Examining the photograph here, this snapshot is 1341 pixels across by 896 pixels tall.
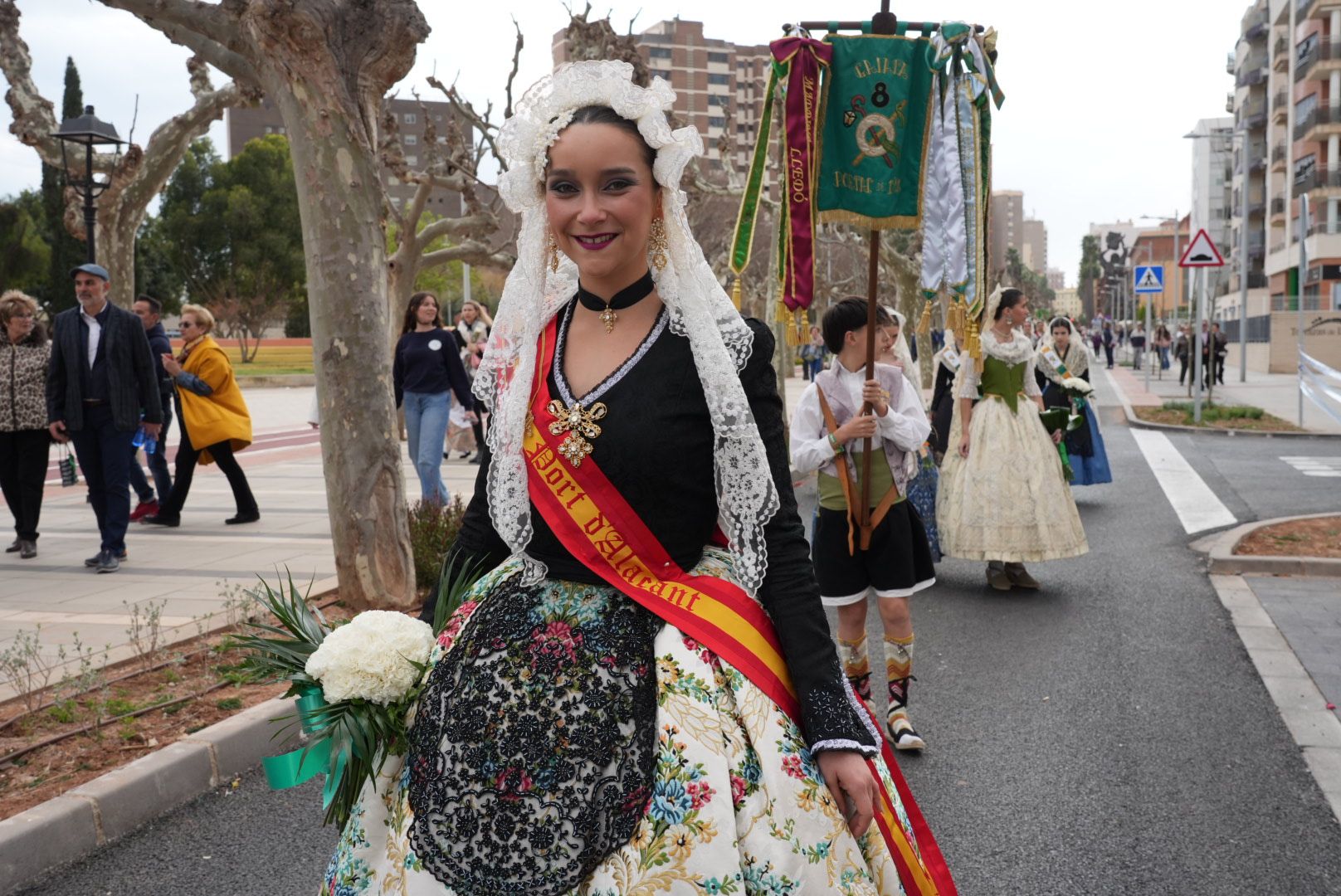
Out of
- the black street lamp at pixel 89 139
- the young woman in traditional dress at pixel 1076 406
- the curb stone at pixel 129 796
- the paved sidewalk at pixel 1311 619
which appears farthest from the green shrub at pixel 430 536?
the black street lamp at pixel 89 139

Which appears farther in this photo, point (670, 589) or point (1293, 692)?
point (1293, 692)

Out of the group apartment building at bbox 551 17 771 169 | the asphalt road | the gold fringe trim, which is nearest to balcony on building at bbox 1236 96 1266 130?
apartment building at bbox 551 17 771 169

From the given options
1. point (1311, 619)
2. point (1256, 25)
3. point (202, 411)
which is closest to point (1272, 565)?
point (1311, 619)

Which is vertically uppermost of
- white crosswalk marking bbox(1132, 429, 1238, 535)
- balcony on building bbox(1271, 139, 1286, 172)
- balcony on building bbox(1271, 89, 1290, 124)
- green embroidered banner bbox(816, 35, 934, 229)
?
balcony on building bbox(1271, 89, 1290, 124)

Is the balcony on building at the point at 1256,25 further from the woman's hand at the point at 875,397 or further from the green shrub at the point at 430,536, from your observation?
the woman's hand at the point at 875,397

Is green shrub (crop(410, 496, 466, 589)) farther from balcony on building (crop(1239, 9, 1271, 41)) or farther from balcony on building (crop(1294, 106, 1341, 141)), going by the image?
balcony on building (crop(1239, 9, 1271, 41))

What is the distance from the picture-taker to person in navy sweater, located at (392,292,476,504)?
1052 centimetres

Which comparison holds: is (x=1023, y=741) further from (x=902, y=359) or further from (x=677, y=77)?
(x=677, y=77)

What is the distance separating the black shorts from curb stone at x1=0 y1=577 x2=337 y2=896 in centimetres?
232

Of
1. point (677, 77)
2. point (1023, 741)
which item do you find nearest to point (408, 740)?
point (1023, 741)

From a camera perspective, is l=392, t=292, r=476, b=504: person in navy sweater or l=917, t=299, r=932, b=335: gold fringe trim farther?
→ l=392, t=292, r=476, b=504: person in navy sweater

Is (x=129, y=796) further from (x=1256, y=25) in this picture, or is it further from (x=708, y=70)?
(x=708, y=70)

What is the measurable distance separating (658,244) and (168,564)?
309 inches

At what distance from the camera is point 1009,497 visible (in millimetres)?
8195
